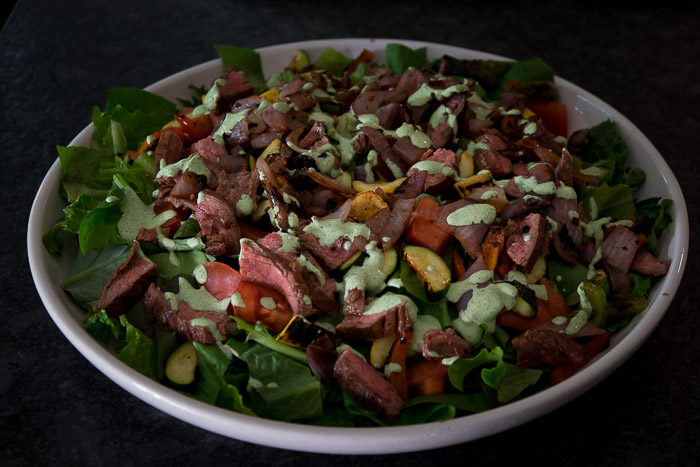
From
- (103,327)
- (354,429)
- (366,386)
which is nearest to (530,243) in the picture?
(366,386)

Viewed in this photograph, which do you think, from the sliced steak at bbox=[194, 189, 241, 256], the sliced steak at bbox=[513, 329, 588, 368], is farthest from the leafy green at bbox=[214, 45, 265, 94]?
the sliced steak at bbox=[513, 329, 588, 368]

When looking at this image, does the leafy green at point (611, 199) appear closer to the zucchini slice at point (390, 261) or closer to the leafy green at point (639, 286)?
the leafy green at point (639, 286)

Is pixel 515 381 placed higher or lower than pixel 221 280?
lower

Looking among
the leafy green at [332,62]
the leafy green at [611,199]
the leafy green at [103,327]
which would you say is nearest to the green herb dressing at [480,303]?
the leafy green at [611,199]

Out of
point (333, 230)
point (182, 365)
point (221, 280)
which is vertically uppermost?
point (333, 230)

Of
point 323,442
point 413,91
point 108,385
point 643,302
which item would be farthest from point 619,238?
point 108,385

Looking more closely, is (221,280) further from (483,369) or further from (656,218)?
(656,218)
